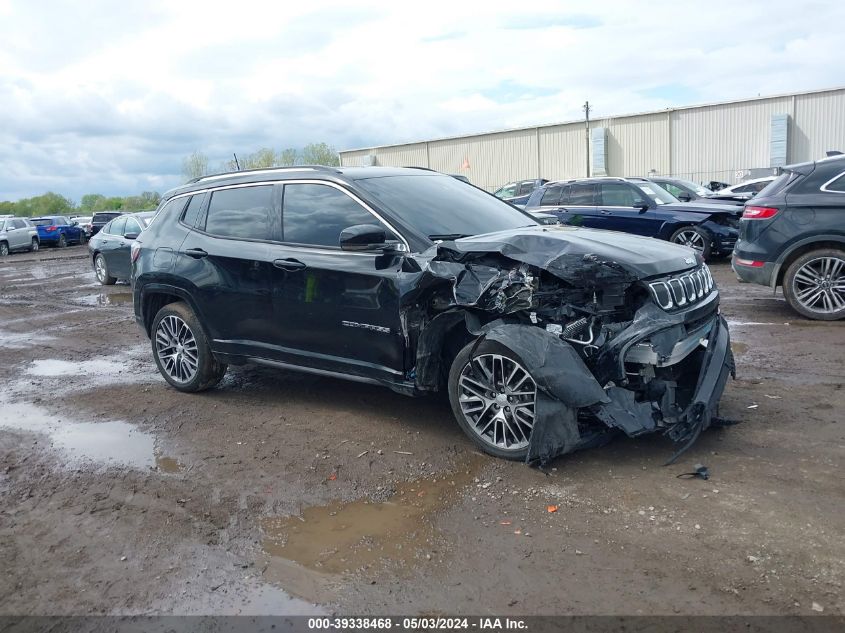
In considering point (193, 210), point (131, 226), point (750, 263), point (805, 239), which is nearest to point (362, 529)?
point (193, 210)

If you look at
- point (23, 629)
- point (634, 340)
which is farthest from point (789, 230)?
point (23, 629)

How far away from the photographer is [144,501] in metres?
4.56

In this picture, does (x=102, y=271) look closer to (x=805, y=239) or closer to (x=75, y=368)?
(x=75, y=368)

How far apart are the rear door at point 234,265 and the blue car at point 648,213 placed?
833cm

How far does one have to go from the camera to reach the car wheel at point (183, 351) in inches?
258

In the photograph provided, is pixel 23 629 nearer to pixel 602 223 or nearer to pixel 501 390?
pixel 501 390

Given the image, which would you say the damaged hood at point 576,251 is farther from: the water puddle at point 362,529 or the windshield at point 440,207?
the water puddle at point 362,529

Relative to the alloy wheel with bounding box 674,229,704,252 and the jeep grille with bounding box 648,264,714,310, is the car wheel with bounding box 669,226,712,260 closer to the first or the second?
the alloy wheel with bounding box 674,229,704,252

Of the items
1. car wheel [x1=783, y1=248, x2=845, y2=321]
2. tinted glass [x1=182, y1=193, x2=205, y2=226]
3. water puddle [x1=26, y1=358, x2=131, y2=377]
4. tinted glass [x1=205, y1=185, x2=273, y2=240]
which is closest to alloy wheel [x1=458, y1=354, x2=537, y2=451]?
tinted glass [x1=205, y1=185, x2=273, y2=240]

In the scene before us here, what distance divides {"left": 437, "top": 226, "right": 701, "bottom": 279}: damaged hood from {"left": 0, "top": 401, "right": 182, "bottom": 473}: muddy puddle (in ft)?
8.41

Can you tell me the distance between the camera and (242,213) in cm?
624

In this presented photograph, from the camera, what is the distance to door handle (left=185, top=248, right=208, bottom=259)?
20.8 feet

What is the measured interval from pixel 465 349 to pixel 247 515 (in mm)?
1636

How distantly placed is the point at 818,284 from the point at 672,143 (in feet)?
112
